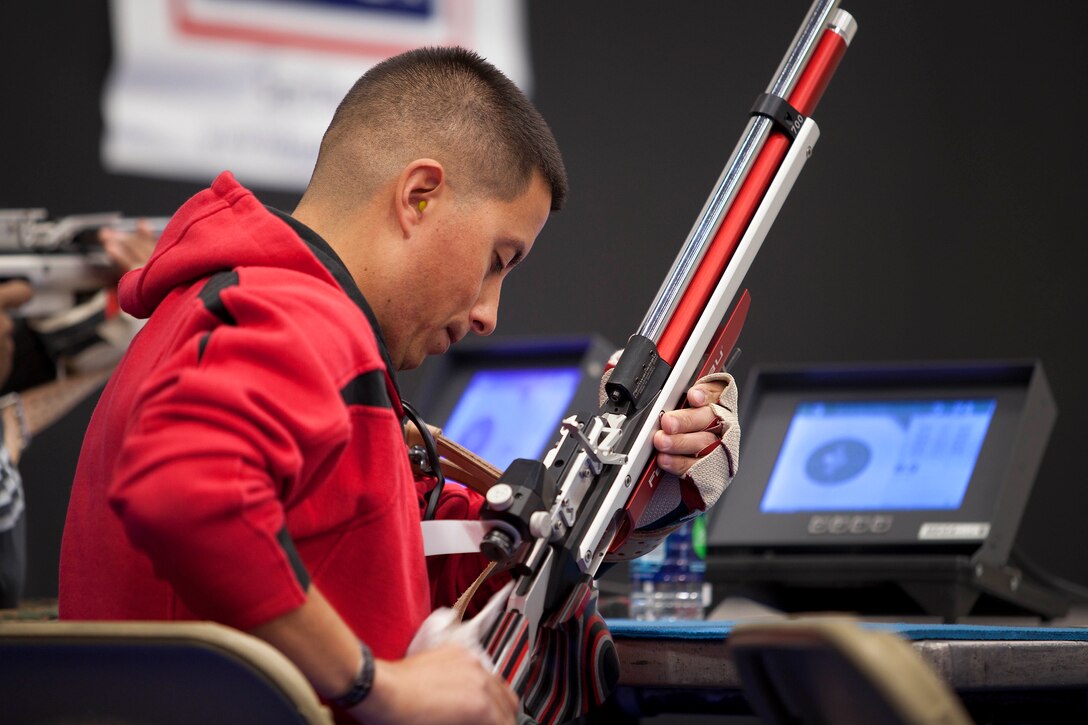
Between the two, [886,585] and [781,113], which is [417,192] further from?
[886,585]

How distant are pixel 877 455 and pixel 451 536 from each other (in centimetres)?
111

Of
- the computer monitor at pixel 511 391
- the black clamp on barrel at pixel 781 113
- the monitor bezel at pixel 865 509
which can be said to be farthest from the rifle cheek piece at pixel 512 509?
the computer monitor at pixel 511 391

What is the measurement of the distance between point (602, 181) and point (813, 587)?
1.47 meters

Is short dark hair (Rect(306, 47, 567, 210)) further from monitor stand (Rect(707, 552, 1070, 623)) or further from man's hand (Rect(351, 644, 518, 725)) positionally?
monitor stand (Rect(707, 552, 1070, 623))

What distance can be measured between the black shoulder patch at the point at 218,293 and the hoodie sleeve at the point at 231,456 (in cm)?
1

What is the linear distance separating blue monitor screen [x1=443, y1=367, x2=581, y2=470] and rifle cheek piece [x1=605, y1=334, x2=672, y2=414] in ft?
3.22

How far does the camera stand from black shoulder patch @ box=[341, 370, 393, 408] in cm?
96

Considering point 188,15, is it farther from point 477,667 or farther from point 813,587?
point 477,667

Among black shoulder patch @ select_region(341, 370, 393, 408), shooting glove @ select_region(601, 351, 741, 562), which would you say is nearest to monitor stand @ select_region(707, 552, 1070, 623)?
shooting glove @ select_region(601, 351, 741, 562)

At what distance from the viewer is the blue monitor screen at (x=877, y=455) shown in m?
1.98

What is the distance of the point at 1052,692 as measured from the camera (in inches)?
47.9

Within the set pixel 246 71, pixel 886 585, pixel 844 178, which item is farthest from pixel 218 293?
pixel 844 178

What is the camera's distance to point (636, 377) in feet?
4.16

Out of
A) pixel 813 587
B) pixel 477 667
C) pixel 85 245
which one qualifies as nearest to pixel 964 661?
pixel 477 667
